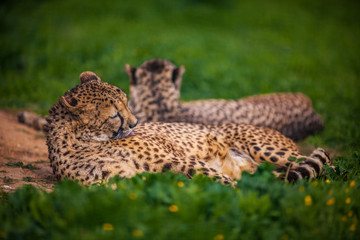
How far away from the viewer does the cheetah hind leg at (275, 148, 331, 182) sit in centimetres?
364

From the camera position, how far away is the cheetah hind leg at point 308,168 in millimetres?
3641

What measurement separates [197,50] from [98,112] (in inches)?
276

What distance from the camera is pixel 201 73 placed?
8.89m

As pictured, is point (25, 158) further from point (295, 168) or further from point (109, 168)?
point (295, 168)

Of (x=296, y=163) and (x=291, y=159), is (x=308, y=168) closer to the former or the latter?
(x=291, y=159)

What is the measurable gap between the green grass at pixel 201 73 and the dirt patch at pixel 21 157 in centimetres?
87

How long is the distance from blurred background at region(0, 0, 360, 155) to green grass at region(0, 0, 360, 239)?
1.5 inches

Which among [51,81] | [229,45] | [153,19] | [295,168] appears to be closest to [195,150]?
[295,168]

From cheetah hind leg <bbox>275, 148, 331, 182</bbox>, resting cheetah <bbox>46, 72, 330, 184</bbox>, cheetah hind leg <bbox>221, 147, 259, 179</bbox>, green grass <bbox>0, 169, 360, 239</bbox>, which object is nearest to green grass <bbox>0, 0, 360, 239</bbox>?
green grass <bbox>0, 169, 360, 239</bbox>

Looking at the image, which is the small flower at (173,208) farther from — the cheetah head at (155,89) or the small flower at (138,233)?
the cheetah head at (155,89)

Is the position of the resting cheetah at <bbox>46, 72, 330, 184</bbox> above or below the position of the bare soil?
above

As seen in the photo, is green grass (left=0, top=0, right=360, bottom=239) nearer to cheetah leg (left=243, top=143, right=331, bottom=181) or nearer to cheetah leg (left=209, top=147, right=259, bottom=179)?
cheetah leg (left=243, top=143, right=331, bottom=181)

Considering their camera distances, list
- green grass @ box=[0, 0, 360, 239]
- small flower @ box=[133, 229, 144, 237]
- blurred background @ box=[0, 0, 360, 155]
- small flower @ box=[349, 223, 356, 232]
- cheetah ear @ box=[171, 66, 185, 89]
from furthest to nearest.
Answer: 1. blurred background @ box=[0, 0, 360, 155]
2. cheetah ear @ box=[171, 66, 185, 89]
3. small flower @ box=[349, 223, 356, 232]
4. green grass @ box=[0, 0, 360, 239]
5. small flower @ box=[133, 229, 144, 237]

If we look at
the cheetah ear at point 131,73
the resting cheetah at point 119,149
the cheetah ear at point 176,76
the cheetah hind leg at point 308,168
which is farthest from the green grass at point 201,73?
the cheetah ear at point 176,76
